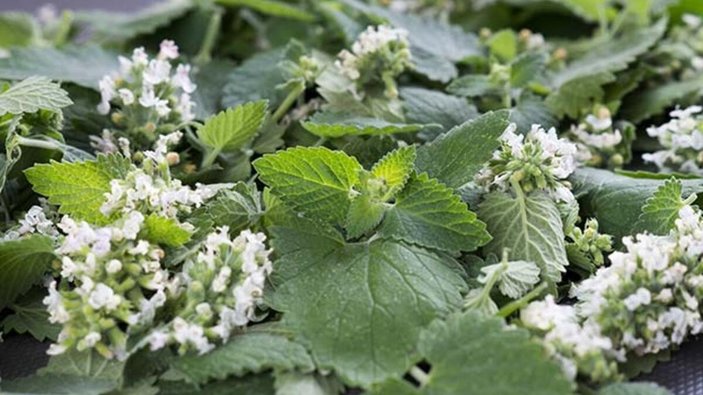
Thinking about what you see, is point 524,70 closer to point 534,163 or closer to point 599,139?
point 599,139

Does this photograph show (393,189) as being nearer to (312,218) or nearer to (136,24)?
(312,218)

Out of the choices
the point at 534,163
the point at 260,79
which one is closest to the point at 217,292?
the point at 534,163

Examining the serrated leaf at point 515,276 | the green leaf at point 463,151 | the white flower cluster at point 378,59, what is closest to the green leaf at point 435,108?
the white flower cluster at point 378,59

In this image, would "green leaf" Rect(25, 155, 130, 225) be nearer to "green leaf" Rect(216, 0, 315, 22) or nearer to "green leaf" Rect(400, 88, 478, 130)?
"green leaf" Rect(400, 88, 478, 130)

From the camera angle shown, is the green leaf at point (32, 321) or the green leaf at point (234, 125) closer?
the green leaf at point (32, 321)

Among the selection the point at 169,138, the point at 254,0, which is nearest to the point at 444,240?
the point at 169,138

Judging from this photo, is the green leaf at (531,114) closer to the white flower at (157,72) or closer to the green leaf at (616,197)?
the green leaf at (616,197)

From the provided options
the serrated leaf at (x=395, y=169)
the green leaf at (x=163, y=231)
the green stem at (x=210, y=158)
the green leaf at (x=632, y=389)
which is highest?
the serrated leaf at (x=395, y=169)
